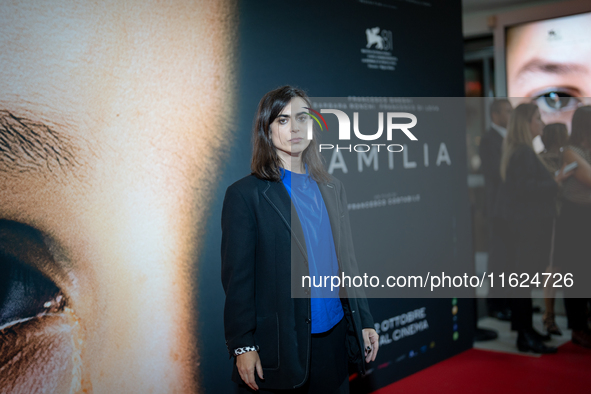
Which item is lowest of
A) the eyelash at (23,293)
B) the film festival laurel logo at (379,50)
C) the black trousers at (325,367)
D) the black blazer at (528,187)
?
the black trousers at (325,367)

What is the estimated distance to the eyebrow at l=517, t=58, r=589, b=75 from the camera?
4480mm

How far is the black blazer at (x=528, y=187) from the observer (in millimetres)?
3445

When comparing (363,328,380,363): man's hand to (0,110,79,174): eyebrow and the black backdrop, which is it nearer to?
the black backdrop

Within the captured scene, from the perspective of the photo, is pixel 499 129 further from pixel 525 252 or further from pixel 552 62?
pixel 552 62

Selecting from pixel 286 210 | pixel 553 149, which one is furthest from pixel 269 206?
pixel 553 149

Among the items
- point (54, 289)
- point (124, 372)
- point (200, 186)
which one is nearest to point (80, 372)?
point (124, 372)

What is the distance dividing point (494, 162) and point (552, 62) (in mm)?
1602

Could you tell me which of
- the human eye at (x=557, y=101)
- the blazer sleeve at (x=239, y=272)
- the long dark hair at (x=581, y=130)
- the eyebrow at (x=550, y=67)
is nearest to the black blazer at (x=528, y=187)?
the long dark hair at (x=581, y=130)

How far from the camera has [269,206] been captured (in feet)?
5.28

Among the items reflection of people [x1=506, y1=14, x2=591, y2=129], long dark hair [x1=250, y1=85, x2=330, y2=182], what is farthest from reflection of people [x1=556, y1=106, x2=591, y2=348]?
long dark hair [x1=250, y1=85, x2=330, y2=182]

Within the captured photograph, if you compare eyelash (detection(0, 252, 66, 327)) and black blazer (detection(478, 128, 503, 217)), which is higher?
black blazer (detection(478, 128, 503, 217))

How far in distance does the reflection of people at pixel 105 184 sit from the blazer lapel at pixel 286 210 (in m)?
0.77

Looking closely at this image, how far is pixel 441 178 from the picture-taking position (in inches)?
134

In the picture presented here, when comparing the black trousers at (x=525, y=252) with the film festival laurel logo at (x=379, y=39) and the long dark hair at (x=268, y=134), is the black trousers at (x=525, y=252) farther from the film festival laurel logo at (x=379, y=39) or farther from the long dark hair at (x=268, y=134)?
the long dark hair at (x=268, y=134)
